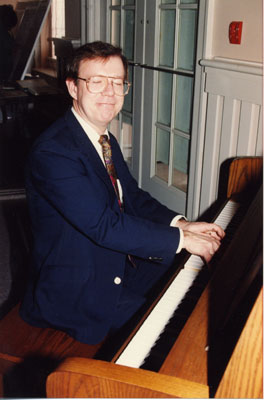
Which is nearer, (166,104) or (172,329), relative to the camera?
(172,329)

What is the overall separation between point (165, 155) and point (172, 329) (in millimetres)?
2505

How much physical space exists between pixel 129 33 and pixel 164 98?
2.65ft

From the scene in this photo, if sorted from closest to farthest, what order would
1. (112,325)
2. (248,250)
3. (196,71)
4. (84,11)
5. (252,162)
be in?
(248,250)
(112,325)
(252,162)
(196,71)
(84,11)

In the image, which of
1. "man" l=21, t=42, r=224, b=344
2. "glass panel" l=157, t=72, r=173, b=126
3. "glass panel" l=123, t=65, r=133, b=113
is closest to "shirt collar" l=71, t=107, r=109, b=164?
"man" l=21, t=42, r=224, b=344

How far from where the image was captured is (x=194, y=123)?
2.80 meters

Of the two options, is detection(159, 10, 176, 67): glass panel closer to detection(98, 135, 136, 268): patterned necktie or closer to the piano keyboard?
detection(98, 135, 136, 268): patterned necktie

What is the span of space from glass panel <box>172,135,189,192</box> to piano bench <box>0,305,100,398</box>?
2.03 metres

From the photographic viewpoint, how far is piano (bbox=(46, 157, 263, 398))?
2.48ft

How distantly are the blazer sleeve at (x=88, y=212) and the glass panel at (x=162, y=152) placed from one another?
2.15 metres

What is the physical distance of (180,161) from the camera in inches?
130

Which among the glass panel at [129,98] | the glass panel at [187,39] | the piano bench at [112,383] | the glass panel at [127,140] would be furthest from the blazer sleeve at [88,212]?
the glass panel at [127,140]

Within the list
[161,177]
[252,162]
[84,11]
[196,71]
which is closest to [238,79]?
[196,71]

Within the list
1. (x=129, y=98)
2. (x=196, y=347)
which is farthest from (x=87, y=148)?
(x=129, y=98)

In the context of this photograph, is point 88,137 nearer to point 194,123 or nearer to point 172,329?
point 172,329
